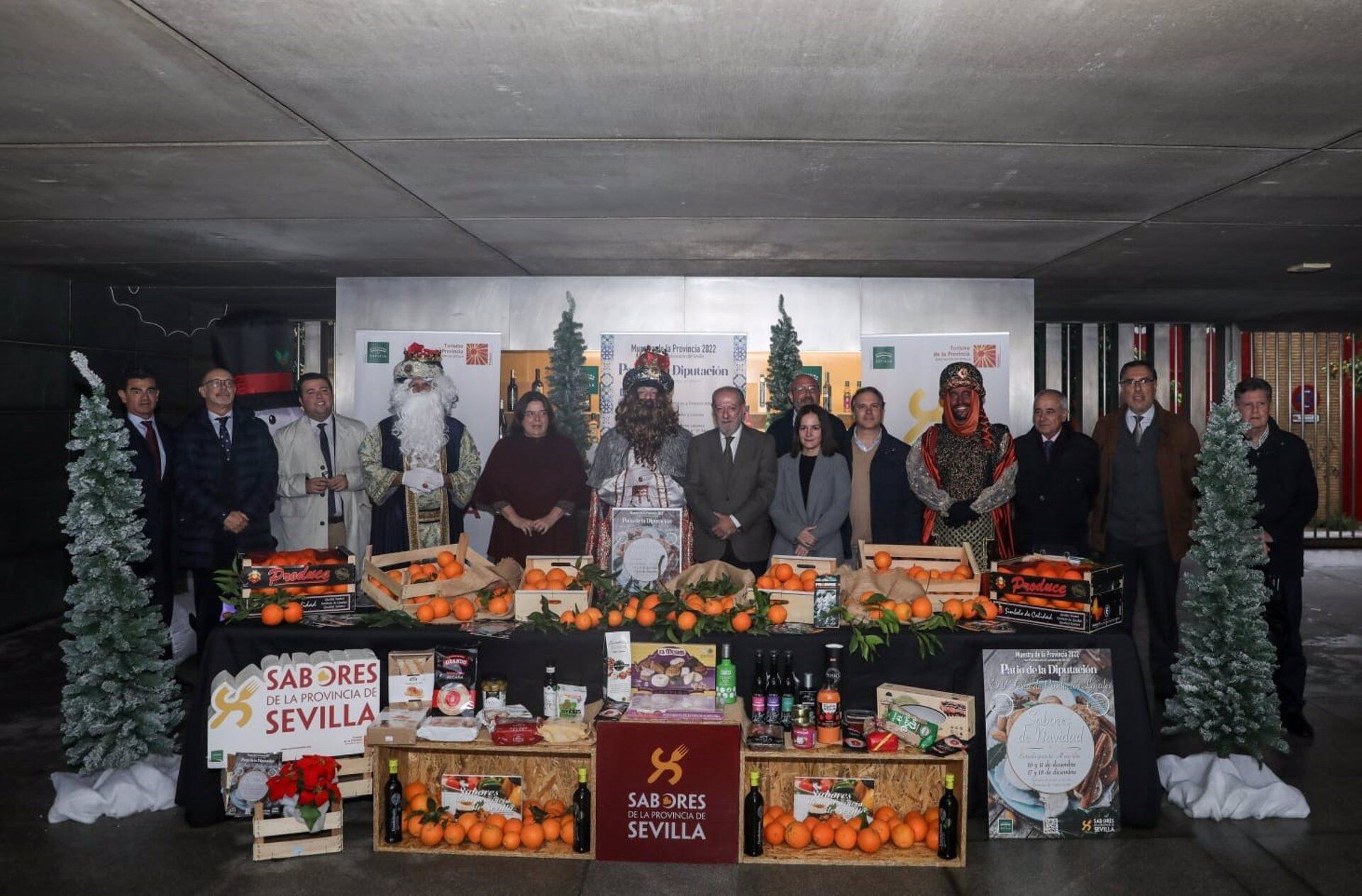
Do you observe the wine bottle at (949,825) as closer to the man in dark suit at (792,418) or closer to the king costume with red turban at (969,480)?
the king costume with red turban at (969,480)

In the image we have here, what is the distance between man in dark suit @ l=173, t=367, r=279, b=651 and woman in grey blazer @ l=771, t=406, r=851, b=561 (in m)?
2.75

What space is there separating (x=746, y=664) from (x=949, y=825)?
0.88 meters

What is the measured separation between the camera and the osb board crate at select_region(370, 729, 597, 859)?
3.42m

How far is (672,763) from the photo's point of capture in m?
3.36

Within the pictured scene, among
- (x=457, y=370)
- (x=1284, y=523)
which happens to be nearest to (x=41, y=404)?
(x=457, y=370)

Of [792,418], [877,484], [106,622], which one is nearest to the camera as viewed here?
[106,622]

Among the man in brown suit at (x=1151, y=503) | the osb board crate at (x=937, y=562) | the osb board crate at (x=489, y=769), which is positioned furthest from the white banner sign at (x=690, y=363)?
the osb board crate at (x=489, y=769)

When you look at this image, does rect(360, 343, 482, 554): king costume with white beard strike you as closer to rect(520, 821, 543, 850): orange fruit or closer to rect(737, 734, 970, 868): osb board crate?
rect(520, 821, 543, 850): orange fruit

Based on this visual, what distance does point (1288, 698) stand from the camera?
494 centimetres

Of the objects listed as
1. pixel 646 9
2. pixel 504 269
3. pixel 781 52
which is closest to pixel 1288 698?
pixel 781 52

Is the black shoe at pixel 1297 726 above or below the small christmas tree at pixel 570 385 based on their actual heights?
below

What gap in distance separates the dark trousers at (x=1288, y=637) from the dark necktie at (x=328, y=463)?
17.0 feet

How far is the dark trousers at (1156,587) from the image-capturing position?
504 centimetres

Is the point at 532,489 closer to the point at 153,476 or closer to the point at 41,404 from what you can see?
the point at 153,476
